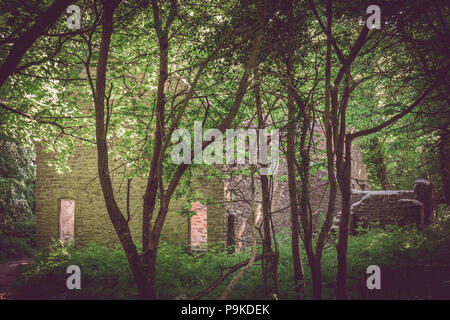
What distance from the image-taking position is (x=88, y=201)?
11328 mm

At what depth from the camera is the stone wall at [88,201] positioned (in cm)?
1030

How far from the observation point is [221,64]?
542cm

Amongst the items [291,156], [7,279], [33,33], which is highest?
[33,33]

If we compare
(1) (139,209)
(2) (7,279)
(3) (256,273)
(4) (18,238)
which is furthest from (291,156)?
(4) (18,238)

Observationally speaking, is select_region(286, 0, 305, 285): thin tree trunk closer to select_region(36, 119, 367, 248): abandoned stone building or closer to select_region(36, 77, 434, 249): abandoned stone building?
select_region(36, 77, 434, 249): abandoned stone building

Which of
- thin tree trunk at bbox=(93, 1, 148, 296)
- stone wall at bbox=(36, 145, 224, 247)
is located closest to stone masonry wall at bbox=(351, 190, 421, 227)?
stone wall at bbox=(36, 145, 224, 247)

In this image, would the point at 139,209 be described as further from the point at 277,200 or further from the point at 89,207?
the point at 277,200

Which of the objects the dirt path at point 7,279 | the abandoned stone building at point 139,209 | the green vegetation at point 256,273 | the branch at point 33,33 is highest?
the branch at point 33,33

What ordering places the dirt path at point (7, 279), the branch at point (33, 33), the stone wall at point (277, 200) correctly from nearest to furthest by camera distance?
the branch at point (33, 33) → the dirt path at point (7, 279) → the stone wall at point (277, 200)

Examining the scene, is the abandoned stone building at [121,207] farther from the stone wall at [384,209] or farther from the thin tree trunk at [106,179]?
the thin tree trunk at [106,179]

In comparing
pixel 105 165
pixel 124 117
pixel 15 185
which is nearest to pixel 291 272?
pixel 105 165

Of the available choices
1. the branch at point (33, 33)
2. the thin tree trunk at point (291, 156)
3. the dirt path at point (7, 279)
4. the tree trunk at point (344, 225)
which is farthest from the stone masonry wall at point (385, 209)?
the dirt path at point (7, 279)

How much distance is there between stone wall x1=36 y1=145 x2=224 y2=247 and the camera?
10.3 m
